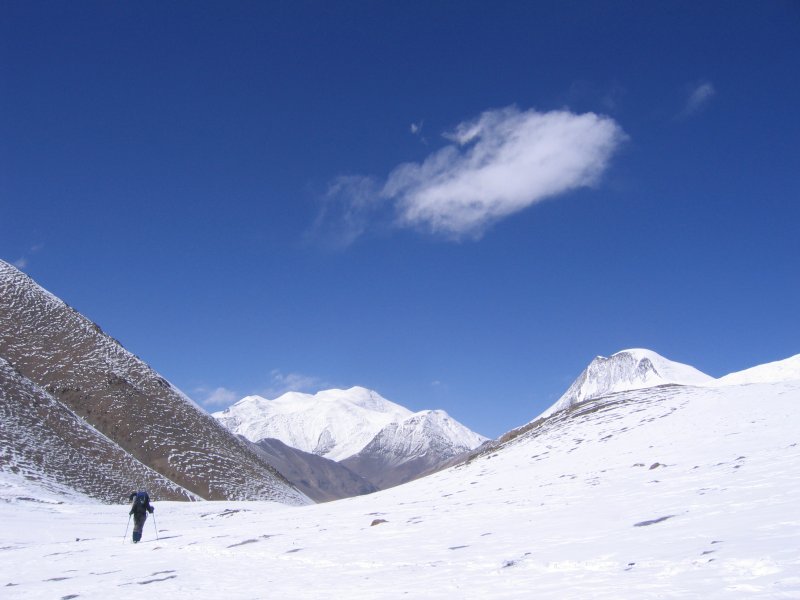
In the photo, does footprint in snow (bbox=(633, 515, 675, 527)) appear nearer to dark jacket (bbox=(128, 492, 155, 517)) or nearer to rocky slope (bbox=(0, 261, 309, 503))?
dark jacket (bbox=(128, 492, 155, 517))

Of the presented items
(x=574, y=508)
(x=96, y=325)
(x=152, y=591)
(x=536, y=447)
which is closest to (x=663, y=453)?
(x=574, y=508)

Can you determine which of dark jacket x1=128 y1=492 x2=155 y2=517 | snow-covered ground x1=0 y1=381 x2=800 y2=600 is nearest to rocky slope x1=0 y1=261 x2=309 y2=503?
dark jacket x1=128 y1=492 x2=155 y2=517

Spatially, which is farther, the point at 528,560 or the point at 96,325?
the point at 96,325

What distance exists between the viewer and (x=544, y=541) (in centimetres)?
1220

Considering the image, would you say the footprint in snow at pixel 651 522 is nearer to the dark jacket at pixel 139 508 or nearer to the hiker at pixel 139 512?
the hiker at pixel 139 512

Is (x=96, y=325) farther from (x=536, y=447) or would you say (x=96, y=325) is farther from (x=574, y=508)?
(x=574, y=508)

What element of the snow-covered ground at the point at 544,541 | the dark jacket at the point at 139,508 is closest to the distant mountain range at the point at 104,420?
the snow-covered ground at the point at 544,541

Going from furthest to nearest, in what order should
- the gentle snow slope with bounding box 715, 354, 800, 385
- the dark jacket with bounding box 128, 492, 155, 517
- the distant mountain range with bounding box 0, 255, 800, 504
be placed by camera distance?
the gentle snow slope with bounding box 715, 354, 800, 385, the distant mountain range with bounding box 0, 255, 800, 504, the dark jacket with bounding box 128, 492, 155, 517

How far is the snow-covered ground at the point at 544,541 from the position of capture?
28.9 ft

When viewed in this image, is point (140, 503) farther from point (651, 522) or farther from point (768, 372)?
point (768, 372)

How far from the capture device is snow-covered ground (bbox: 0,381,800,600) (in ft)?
28.9

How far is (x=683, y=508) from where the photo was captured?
12.9m

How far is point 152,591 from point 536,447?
1073 inches

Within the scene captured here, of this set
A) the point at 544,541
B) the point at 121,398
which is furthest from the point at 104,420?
the point at 544,541
